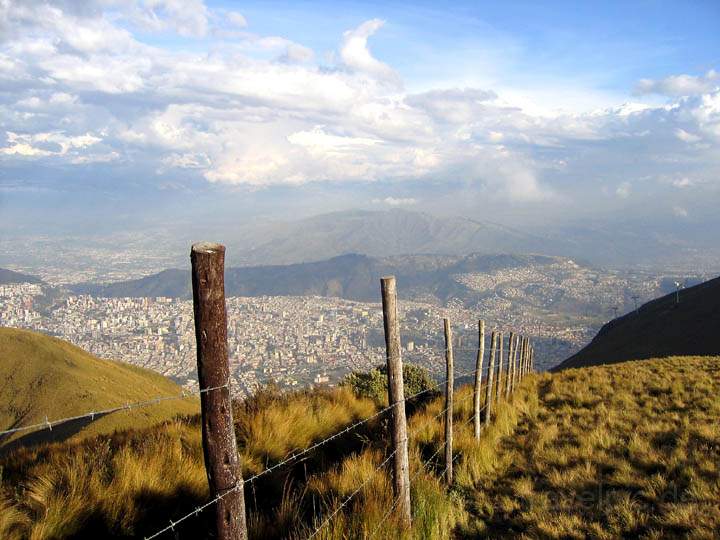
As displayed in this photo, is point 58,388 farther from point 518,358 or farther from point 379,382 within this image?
point 518,358

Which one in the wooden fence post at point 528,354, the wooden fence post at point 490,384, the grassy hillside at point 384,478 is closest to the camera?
the grassy hillside at point 384,478

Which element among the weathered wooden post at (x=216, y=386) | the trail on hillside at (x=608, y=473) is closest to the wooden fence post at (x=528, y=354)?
the trail on hillside at (x=608, y=473)

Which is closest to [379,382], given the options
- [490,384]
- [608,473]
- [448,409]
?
[490,384]

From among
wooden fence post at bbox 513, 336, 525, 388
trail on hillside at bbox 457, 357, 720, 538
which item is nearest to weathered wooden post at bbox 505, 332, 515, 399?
trail on hillside at bbox 457, 357, 720, 538

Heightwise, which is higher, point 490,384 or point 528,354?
point 490,384

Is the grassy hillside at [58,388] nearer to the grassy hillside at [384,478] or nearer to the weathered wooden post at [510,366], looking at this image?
the weathered wooden post at [510,366]

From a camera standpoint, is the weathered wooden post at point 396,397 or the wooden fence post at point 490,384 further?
the wooden fence post at point 490,384
